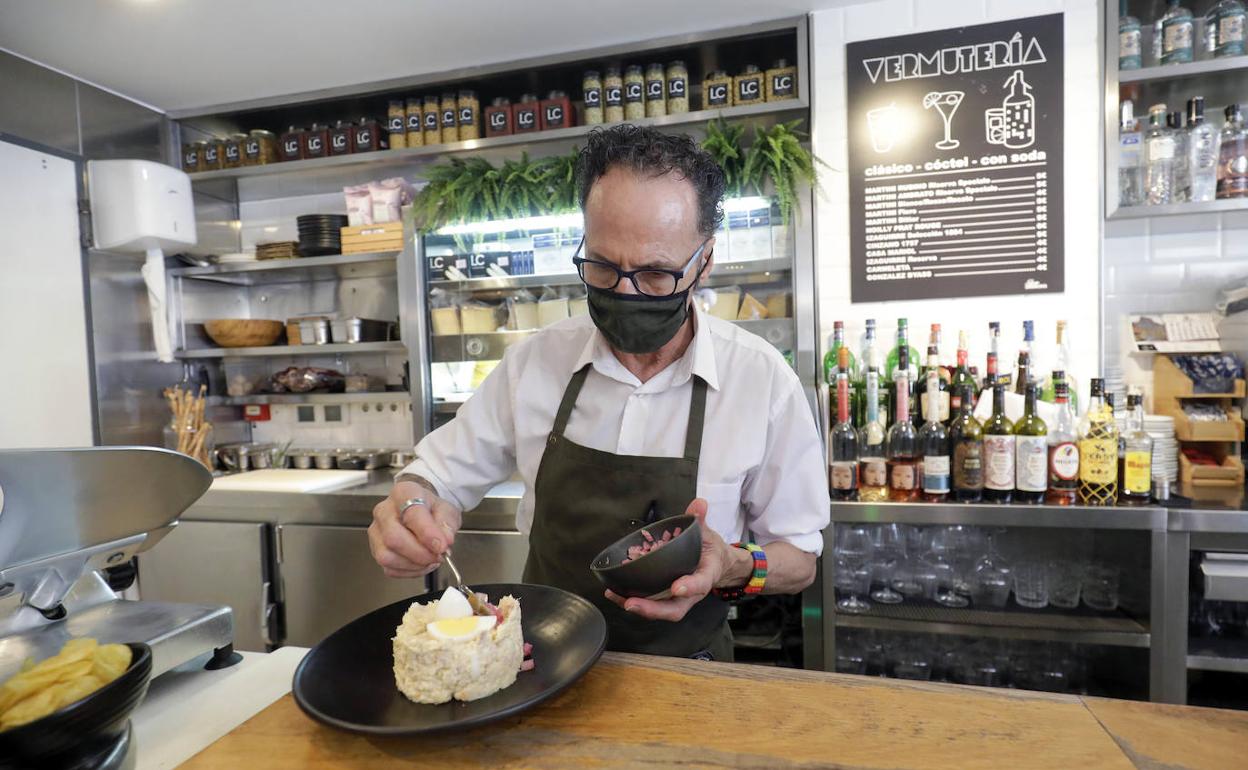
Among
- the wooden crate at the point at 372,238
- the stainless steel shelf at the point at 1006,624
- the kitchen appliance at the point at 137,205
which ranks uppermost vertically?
the kitchen appliance at the point at 137,205

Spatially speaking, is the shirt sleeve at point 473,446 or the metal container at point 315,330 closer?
the shirt sleeve at point 473,446

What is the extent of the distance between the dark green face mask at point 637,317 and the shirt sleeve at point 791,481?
337 millimetres

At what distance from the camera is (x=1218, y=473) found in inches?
97.3

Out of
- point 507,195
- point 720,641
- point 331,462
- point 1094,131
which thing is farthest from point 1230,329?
point 331,462

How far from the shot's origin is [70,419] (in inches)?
129

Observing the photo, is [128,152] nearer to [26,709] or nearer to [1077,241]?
[26,709]

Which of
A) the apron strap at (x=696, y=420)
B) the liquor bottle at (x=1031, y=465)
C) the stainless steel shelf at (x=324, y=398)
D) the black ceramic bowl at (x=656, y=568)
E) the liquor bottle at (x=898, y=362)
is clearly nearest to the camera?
the black ceramic bowl at (x=656, y=568)

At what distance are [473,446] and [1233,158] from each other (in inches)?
118

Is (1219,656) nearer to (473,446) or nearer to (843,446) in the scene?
(843,446)

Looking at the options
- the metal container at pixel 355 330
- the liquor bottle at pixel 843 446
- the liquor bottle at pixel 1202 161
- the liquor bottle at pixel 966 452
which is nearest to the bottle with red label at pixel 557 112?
the metal container at pixel 355 330

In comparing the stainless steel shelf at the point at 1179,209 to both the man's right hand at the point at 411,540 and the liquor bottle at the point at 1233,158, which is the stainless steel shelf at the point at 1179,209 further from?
the man's right hand at the point at 411,540

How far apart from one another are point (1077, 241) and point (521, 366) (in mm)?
2425

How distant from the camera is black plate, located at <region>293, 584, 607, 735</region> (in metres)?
0.86

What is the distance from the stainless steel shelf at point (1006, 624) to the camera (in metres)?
2.31
